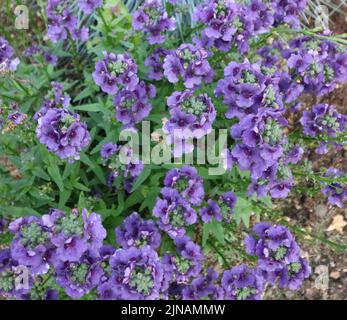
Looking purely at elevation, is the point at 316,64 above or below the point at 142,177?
above

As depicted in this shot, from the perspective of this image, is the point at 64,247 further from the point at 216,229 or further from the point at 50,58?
the point at 50,58

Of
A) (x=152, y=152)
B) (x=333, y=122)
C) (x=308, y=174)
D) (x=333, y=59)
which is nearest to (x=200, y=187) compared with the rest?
(x=152, y=152)

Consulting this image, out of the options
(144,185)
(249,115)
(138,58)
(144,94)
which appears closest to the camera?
(249,115)

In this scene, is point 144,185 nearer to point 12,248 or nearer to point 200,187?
point 200,187

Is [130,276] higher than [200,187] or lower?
lower

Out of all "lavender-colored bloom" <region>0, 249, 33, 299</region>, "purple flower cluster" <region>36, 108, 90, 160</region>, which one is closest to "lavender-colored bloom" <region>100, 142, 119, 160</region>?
"purple flower cluster" <region>36, 108, 90, 160</region>

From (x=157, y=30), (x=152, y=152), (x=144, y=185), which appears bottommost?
(x=144, y=185)

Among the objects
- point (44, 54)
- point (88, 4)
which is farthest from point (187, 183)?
point (44, 54)
